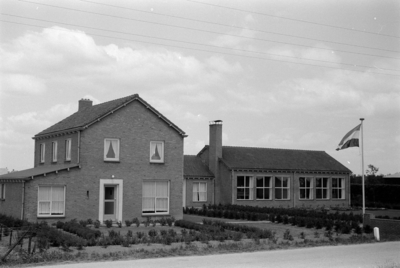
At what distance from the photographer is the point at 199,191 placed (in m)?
46.9

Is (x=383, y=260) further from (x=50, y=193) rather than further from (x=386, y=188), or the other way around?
(x=386, y=188)

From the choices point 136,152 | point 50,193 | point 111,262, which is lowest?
point 111,262

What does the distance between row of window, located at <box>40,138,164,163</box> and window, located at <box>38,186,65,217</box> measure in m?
3.27

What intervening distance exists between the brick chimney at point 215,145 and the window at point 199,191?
1.75 metres

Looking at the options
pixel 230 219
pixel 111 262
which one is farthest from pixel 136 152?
pixel 111 262

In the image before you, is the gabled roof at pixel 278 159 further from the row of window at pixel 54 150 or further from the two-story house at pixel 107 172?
the row of window at pixel 54 150

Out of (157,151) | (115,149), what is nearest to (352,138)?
(157,151)

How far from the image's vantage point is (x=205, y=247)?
20.7m

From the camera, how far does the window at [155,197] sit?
3262cm

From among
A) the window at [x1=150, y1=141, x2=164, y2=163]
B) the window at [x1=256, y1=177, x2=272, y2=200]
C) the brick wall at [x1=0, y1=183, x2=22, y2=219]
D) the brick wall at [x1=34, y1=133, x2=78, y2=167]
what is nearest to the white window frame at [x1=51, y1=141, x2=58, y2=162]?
the brick wall at [x1=34, y1=133, x2=78, y2=167]

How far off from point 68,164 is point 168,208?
6.75 metres

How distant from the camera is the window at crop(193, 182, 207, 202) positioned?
46.5 m

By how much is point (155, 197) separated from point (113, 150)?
157 inches

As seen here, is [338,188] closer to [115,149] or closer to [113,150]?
[115,149]
